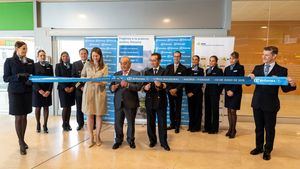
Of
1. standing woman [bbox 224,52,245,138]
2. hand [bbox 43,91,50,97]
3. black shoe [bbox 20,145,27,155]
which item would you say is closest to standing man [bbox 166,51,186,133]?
standing woman [bbox 224,52,245,138]

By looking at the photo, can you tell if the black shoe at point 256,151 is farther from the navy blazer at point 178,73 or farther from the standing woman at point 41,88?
the standing woman at point 41,88

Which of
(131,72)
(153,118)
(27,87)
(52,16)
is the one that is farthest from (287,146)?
(52,16)

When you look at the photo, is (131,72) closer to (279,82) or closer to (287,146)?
(279,82)

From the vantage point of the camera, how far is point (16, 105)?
390 centimetres

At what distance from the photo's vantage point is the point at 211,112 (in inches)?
212

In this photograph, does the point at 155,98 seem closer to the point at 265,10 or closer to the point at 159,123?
the point at 159,123

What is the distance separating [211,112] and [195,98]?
0.42 m

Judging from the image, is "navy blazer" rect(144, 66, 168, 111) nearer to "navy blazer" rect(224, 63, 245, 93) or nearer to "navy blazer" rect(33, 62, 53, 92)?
"navy blazer" rect(224, 63, 245, 93)

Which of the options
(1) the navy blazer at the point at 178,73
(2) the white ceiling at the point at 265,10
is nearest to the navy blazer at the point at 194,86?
(1) the navy blazer at the point at 178,73

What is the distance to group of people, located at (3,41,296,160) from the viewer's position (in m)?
3.86

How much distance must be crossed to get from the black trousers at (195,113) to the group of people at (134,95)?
20mm

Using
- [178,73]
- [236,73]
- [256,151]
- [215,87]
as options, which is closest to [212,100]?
[215,87]

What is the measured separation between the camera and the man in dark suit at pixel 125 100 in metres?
4.15

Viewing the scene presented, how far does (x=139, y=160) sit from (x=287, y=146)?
265 centimetres
